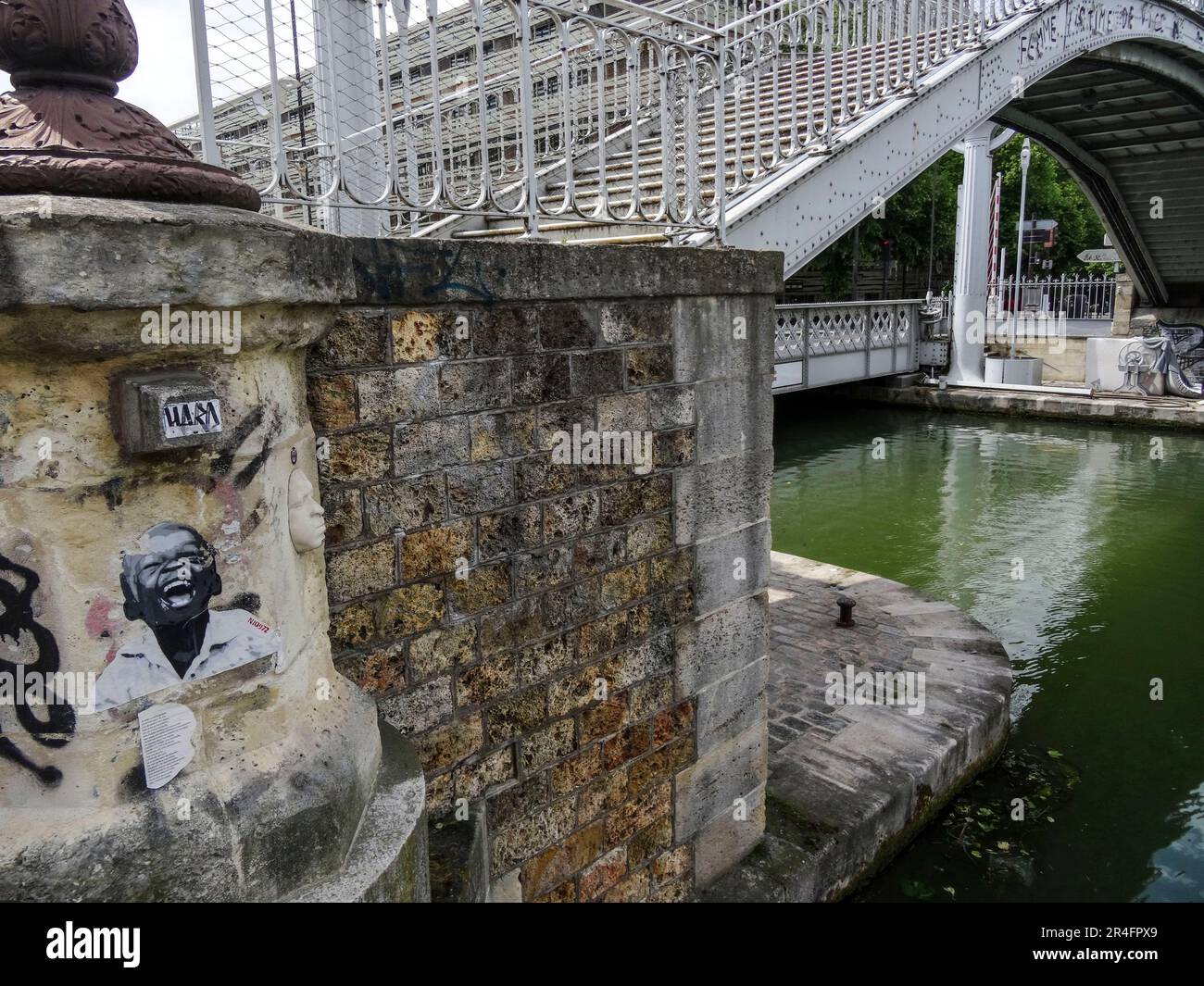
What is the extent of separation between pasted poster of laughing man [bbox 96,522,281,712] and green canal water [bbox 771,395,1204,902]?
4119mm

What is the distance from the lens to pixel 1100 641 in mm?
8148

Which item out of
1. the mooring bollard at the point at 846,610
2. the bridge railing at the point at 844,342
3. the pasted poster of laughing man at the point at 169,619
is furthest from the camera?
the bridge railing at the point at 844,342

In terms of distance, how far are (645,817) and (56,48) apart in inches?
131

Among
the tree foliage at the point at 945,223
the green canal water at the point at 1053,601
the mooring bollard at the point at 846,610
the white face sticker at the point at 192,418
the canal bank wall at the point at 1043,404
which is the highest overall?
the tree foliage at the point at 945,223

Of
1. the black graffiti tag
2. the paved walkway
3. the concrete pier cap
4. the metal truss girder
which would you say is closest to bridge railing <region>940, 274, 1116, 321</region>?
the metal truss girder

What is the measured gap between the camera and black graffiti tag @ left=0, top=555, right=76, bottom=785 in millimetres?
1824

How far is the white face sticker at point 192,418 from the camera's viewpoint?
73.0 inches

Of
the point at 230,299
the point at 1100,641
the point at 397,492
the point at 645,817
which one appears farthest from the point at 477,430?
the point at 1100,641

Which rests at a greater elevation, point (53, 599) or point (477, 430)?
point (477, 430)

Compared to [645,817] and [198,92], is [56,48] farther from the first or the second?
[645,817]

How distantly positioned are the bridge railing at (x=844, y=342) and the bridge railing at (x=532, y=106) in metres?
5.73

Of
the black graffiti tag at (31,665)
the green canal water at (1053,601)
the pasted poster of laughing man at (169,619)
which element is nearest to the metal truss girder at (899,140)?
the green canal water at (1053,601)

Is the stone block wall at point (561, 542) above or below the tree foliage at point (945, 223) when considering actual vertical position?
below

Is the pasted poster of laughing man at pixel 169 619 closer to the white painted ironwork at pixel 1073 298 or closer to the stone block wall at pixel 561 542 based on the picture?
the stone block wall at pixel 561 542
